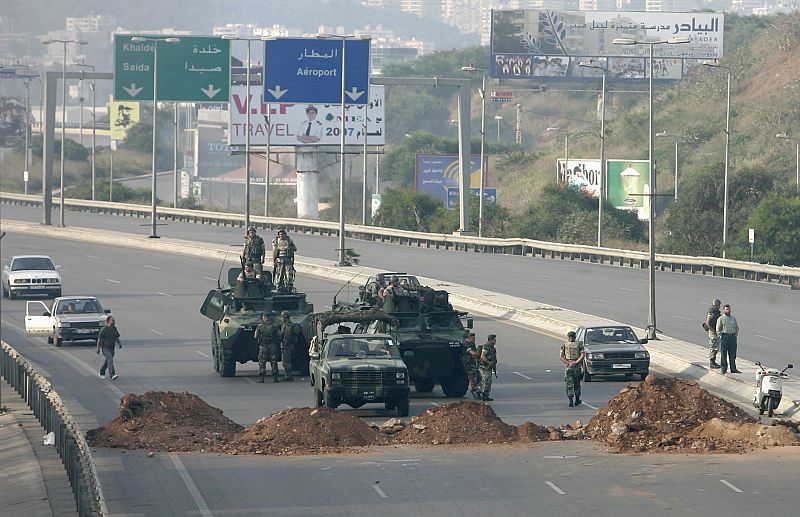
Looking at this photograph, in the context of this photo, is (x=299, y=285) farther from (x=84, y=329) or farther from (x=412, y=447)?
(x=412, y=447)

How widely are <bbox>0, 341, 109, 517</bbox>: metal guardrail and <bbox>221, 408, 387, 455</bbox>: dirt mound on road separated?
281 cm

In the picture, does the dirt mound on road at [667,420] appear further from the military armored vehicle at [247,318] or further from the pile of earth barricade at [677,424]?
the military armored vehicle at [247,318]

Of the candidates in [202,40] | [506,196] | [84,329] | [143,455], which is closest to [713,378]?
[143,455]

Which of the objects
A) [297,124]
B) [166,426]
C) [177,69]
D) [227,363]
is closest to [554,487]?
[166,426]

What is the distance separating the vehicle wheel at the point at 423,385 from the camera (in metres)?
34.5

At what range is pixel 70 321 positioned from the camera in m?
45.3

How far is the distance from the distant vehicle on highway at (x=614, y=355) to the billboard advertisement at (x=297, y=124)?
63.2 metres

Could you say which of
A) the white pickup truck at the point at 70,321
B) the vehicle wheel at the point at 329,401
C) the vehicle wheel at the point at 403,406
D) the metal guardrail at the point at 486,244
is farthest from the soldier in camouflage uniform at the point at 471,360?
the metal guardrail at the point at 486,244

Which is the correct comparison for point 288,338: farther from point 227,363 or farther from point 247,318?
point 227,363

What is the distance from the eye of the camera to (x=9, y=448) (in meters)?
29.2

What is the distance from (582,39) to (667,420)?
11408 cm

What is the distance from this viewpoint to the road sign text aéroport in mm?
75625

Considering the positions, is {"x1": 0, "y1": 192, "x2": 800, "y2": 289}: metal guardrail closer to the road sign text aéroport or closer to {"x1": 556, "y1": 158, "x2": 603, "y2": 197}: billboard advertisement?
the road sign text aéroport

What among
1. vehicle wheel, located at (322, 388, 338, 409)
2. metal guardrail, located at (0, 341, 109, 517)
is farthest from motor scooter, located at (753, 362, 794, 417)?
metal guardrail, located at (0, 341, 109, 517)
